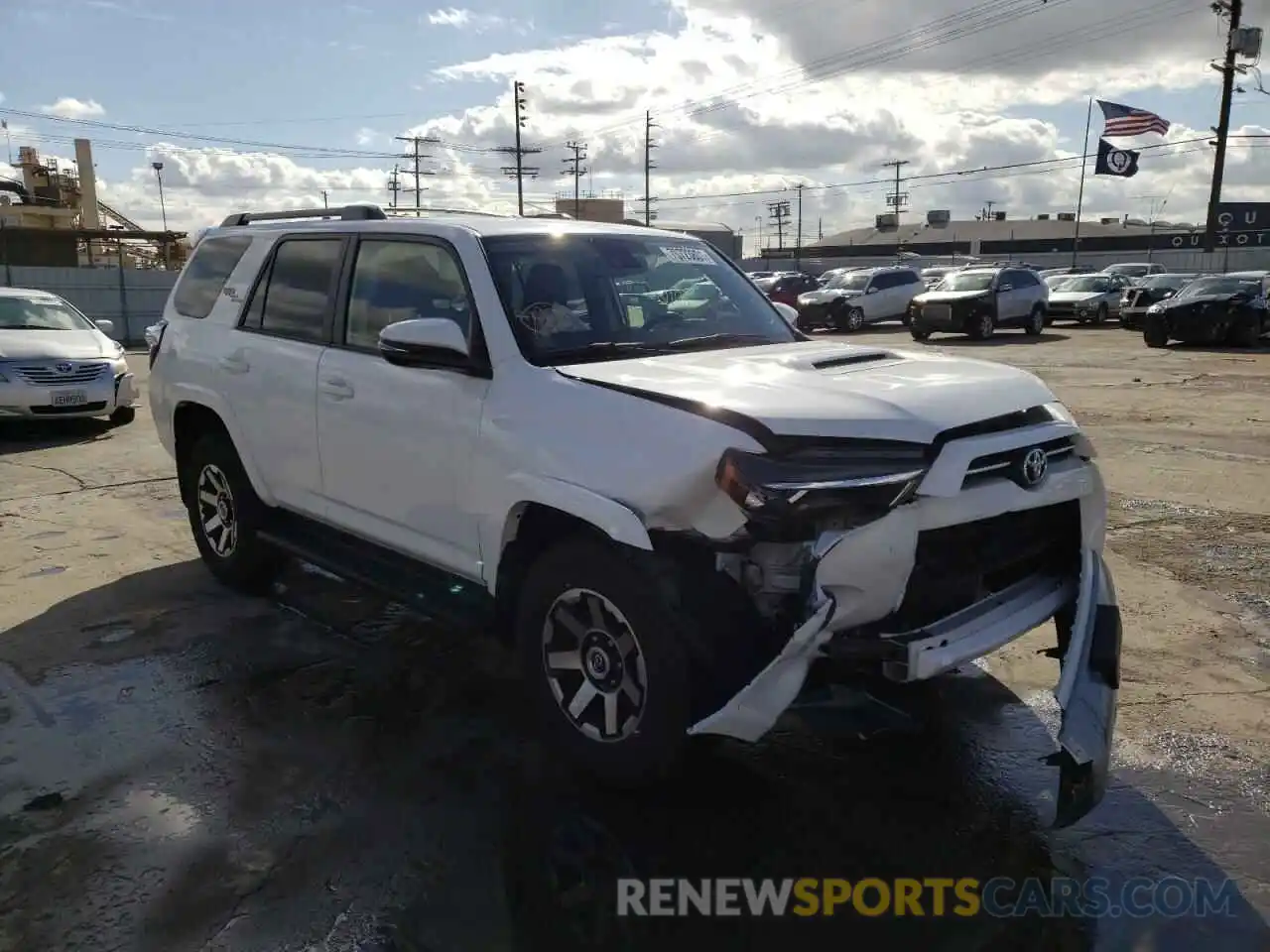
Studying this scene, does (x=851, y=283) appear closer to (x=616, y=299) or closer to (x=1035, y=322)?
(x=1035, y=322)

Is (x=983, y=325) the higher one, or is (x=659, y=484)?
(x=659, y=484)

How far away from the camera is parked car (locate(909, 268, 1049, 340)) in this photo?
932 inches

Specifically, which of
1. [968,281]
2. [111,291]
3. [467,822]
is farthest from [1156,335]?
[111,291]

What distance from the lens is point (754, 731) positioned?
9.31ft

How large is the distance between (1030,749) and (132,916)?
9.98ft

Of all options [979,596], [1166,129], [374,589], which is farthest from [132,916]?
[1166,129]

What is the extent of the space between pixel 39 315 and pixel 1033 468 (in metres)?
12.0

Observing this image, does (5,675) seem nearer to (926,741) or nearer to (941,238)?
(926,741)

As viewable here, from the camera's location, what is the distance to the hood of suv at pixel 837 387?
2900mm

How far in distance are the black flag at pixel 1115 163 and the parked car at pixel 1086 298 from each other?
42.9 feet

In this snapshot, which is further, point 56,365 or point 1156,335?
point 1156,335

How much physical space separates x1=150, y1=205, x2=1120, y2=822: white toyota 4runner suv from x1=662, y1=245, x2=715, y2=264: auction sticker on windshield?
1 centimetres

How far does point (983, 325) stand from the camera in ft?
78.3

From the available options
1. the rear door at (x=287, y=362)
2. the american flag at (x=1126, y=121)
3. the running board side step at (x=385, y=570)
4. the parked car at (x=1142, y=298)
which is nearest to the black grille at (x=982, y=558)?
the running board side step at (x=385, y=570)
